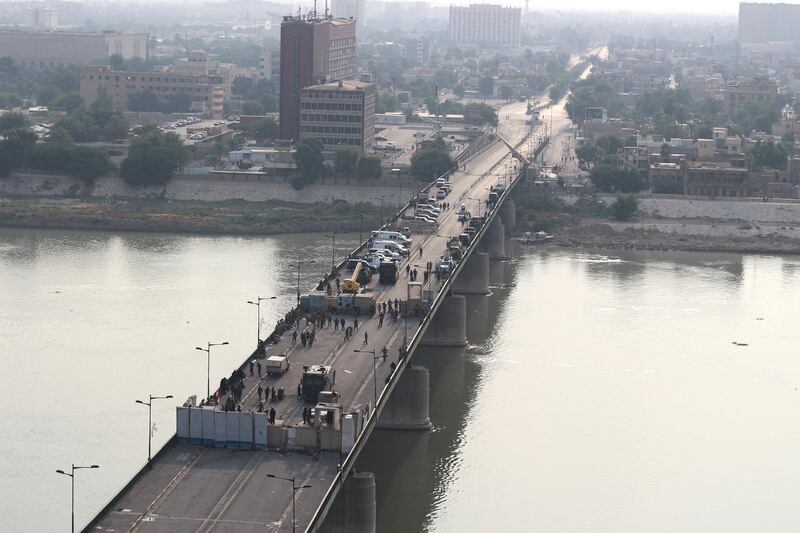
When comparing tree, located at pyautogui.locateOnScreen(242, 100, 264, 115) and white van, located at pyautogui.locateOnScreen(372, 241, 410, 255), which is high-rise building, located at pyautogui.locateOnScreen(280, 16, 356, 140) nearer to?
tree, located at pyautogui.locateOnScreen(242, 100, 264, 115)

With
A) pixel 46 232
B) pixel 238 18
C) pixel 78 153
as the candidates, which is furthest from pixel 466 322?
pixel 238 18

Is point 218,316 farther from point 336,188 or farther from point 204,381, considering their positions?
point 336,188

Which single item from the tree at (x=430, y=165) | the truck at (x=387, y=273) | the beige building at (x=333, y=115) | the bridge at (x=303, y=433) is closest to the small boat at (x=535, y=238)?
the tree at (x=430, y=165)

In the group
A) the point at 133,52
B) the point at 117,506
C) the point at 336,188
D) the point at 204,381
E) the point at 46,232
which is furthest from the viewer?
the point at 133,52

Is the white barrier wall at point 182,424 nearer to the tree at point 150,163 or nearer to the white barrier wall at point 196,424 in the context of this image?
the white barrier wall at point 196,424

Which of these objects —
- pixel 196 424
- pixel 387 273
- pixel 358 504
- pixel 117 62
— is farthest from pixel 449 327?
pixel 117 62

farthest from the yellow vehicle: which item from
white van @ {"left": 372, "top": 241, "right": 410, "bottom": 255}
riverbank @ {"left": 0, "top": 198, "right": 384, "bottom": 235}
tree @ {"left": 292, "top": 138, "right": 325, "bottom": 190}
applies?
tree @ {"left": 292, "top": 138, "right": 325, "bottom": 190}
